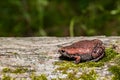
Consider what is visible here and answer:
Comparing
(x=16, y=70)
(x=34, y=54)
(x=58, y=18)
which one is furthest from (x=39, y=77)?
(x=58, y=18)

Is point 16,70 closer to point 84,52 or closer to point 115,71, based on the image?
point 84,52

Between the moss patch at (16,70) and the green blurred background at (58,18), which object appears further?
the green blurred background at (58,18)

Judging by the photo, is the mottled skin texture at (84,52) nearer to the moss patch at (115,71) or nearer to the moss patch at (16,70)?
the moss patch at (115,71)

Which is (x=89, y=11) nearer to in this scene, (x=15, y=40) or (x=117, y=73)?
(x=15, y=40)

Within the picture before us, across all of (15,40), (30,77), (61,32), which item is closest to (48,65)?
(30,77)

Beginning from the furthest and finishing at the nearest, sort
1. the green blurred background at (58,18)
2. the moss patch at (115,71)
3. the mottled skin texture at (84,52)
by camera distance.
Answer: the green blurred background at (58,18) → the mottled skin texture at (84,52) → the moss patch at (115,71)

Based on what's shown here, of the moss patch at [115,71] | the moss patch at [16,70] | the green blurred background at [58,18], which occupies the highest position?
the green blurred background at [58,18]

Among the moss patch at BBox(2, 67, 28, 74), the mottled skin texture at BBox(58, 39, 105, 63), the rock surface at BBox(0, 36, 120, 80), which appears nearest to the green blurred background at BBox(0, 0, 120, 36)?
the rock surface at BBox(0, 36, 120, 80)

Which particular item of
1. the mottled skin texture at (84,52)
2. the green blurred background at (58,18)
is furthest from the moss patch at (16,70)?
the green blurred background at (58,18)
